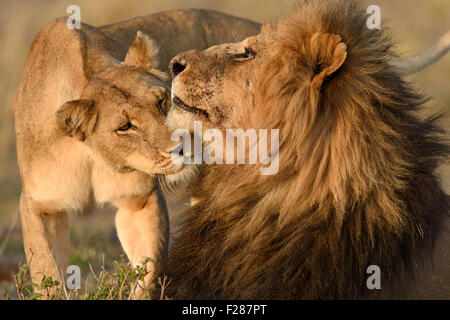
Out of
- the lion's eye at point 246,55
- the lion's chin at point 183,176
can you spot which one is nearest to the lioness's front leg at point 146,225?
the lion's chin at point 183,176

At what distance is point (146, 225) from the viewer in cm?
441

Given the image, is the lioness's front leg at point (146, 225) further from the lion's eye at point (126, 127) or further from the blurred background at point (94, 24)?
the blurred background at point (94, 24)

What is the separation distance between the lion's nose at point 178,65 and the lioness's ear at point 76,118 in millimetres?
612

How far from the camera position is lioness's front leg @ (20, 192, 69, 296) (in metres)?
4.25

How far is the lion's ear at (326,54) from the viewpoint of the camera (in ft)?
9.78

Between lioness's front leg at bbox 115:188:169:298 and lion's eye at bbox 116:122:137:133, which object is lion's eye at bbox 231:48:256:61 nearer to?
lion's eye at bbox 116:122:137:133

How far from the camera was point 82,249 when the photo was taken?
6.55m

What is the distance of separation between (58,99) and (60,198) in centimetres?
55

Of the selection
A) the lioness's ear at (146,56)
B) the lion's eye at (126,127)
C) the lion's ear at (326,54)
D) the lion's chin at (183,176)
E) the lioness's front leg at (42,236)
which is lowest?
the lioness's front leg at (42,236)

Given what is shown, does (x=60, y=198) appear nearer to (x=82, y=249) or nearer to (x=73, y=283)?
(x=73, y=283)

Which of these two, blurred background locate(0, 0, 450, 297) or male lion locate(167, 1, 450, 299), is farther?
blurred background locate(0, 0, 450, 297)

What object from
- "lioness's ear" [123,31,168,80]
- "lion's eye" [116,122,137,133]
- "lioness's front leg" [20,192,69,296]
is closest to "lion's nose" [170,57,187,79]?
"lion's eye" [116,122,137,133]

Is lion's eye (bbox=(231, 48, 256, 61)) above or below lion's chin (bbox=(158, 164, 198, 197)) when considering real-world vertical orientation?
above

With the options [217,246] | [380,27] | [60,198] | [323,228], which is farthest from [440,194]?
[60,198]
